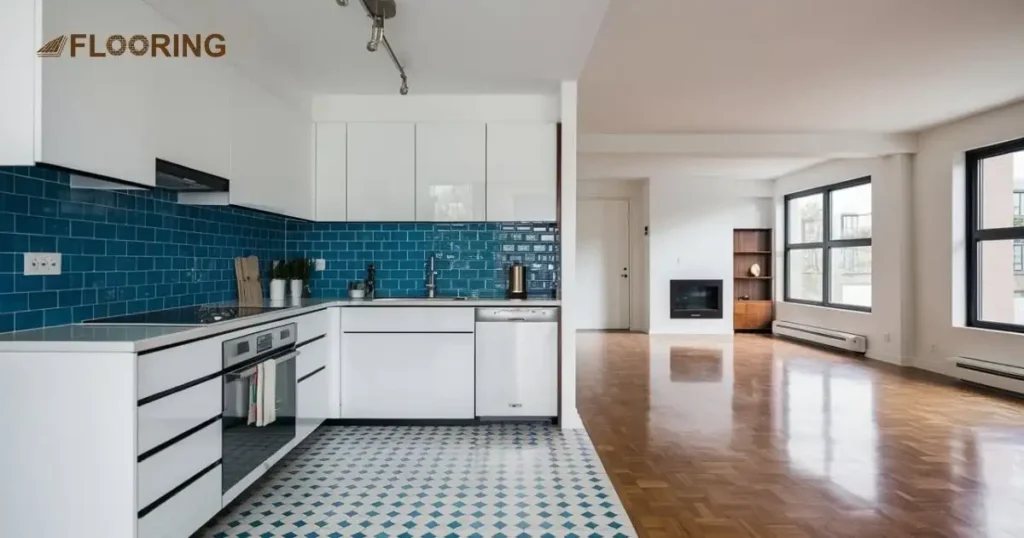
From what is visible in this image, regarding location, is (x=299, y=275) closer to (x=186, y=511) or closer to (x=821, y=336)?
(x=186, y=511)

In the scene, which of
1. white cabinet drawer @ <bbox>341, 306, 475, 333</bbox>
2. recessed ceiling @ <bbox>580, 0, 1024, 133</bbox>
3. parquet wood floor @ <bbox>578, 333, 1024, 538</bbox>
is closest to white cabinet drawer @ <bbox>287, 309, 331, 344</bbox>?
white cabinet drawer @ <bbox>341, 306, 475, 333</bbox>

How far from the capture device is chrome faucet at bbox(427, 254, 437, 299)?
439 centimetres

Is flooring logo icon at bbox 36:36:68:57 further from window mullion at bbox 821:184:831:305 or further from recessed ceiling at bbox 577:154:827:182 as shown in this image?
window mullion at bbox 821:184:831:305

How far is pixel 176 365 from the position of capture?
204 centimetres

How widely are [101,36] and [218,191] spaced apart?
1021 mm

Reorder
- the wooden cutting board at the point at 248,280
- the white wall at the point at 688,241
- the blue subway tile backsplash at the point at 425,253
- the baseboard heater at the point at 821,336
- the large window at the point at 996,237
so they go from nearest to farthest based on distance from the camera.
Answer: the wooden cutting board at the point at 248,280 < the blue subway tile backsplash at the point at 425,253 < the large window at the point at 996,237 < the baseboard heater at the point at 821,336 < the white wall at the point at 688,241

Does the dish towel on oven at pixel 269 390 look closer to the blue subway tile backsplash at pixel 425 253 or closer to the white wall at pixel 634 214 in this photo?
the blue subway tile backsplash at pixel 425 253

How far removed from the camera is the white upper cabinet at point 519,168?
164 inches

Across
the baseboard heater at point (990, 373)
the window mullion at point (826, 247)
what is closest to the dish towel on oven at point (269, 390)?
the baseboard heater at point (990, 373)

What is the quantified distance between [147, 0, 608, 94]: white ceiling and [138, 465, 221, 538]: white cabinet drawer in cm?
209

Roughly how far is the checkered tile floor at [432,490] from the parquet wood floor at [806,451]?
233mm

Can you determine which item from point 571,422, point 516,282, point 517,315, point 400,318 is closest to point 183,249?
point 400,318

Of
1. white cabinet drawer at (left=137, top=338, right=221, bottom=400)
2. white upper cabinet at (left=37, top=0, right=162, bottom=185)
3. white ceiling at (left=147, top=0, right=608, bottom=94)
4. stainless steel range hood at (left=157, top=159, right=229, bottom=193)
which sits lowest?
white cabinet drawer at (left=137, top=338, right=221, bottom=400)

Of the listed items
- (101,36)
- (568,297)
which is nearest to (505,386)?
(568,297)
